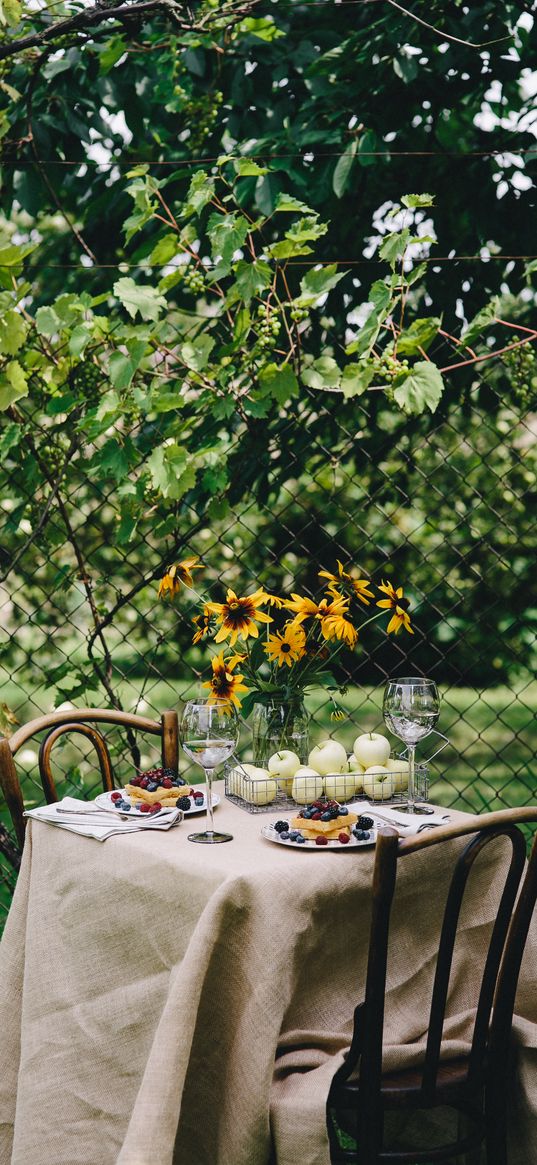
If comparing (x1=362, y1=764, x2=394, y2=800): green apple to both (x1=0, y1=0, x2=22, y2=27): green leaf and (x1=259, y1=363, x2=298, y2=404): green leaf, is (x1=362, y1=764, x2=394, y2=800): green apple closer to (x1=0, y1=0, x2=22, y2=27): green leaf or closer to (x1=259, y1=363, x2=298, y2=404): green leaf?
(x1=259, y1=363, x2=298, y2=404): green leaf

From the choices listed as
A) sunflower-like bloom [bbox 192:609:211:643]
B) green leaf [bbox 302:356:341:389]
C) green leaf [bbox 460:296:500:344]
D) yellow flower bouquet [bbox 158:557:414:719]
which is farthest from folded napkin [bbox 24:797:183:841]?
green leaf [bbox 460:296:500:344]

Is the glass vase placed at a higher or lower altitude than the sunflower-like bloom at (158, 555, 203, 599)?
lower

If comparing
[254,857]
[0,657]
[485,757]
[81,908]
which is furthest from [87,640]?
[485,757]

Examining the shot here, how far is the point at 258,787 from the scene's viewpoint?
6.57 ft

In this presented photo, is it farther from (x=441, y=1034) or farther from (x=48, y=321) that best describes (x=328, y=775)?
(x=48, y=321)

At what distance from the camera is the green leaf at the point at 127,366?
8.68 ft

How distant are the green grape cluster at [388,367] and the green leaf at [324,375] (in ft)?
0.41

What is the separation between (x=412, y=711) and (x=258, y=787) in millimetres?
330

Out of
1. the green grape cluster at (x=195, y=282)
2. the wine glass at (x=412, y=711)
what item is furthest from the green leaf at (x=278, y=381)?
the wine glass at (x=412, y=711)

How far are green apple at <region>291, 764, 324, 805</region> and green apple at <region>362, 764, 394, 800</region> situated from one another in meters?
0.10

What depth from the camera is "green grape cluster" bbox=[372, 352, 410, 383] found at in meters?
2.65

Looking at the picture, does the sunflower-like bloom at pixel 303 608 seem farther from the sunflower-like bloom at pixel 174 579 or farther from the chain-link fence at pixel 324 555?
the chain-link fence at pixel 324 555

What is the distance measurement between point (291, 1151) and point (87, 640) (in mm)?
1691

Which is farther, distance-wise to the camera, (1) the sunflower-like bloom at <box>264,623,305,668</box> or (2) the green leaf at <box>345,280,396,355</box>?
(2) the green leaf at <box>345,280,396,355</box>
